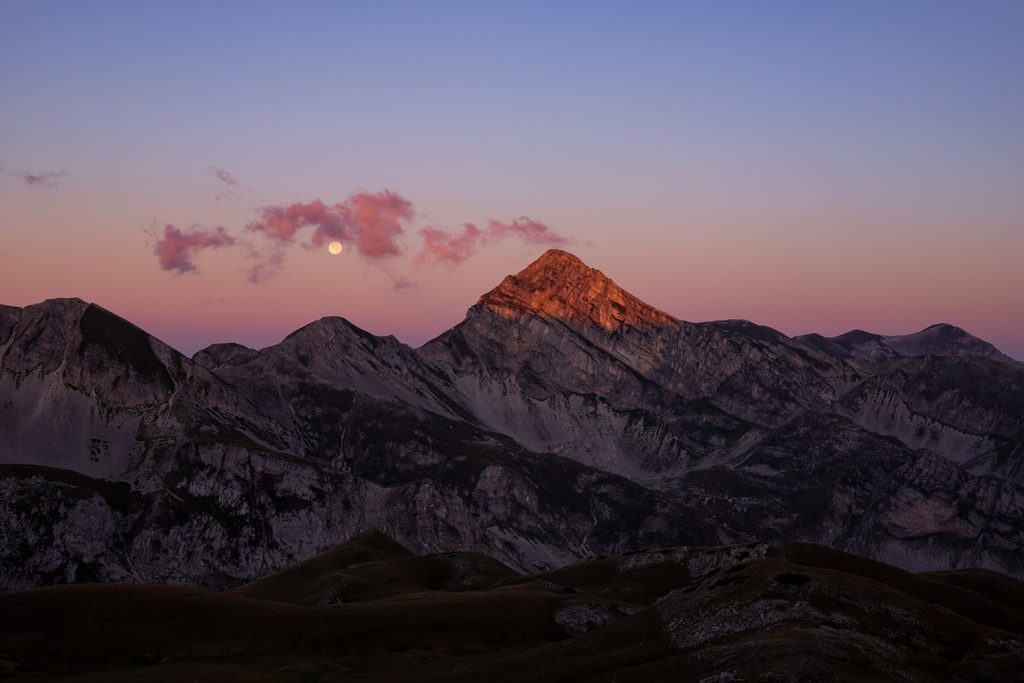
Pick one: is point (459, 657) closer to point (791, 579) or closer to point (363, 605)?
point (363, 605)

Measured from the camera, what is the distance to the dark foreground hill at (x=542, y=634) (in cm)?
8594

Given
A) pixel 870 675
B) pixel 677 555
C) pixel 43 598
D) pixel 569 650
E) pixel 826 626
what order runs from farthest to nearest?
pixel 677 555 → pixel 43 598 → pixel 569 650 → pixel 826 626 → pixel 870 675

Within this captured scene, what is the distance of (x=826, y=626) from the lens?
94875 mm

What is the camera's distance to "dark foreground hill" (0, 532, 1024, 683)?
85938 mm

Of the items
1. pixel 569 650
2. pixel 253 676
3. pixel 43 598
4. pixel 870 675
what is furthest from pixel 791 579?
pixel 43 598

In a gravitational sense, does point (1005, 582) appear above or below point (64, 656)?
below

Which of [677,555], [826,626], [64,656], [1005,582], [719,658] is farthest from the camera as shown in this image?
[677,555]

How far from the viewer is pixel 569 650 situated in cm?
10119

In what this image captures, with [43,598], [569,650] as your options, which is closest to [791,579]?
[569,650]

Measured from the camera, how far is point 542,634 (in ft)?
415

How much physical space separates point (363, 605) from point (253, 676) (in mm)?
33450

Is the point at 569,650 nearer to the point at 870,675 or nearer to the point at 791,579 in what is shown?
the point at 791,579

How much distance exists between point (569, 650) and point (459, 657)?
1670cm

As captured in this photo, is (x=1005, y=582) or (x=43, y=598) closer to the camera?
(x=43, y=598)
